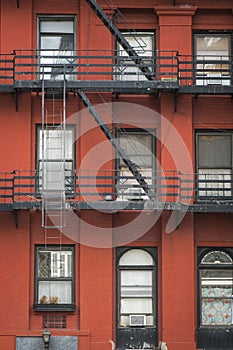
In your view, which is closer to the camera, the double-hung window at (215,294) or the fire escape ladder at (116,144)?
the fire escape ladder at (116,144)

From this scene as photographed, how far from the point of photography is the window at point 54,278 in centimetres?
2225

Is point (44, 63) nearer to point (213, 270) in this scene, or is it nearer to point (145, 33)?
point (145, 33)

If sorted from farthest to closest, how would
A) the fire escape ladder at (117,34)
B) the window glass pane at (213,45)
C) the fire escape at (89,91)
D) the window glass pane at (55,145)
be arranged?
the window glass pane at (213,45) < the window glass pane at (55,145) < the fire escape ladder at (117,34) < the fire escape at (89,91)

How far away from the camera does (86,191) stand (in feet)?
73.0

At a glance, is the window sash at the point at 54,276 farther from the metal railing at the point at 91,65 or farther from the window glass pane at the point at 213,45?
the window glass pane at the point at 213,45

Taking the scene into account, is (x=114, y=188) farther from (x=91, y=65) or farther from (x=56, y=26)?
(x=56, y=26)

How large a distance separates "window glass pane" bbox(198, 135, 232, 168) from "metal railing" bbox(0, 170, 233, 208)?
42cm

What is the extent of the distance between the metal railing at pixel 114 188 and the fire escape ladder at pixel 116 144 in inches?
5.5

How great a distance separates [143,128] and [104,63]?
2.06 metres

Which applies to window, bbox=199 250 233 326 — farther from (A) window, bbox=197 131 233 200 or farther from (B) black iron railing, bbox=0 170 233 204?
(A) window, bbox=197 131 233 200

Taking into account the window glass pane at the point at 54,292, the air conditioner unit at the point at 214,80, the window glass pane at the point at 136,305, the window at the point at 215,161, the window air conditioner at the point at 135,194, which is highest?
the air conditioner unit at the point at 214,80

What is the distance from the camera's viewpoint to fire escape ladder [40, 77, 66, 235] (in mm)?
21859

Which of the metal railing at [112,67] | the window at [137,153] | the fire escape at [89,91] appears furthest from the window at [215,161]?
the metal railing at [112,67]

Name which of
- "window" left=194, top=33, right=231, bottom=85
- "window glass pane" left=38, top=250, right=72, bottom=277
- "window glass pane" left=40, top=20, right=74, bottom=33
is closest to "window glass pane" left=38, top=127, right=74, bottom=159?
"window glass pane" left=38, top=250, right=72, bottom=277
